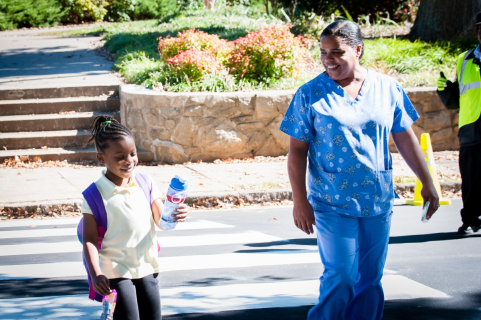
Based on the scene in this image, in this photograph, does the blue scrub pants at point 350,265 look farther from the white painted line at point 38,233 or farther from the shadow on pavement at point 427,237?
the white painted line at point 38,233

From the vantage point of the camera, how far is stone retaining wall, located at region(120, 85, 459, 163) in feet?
32.9

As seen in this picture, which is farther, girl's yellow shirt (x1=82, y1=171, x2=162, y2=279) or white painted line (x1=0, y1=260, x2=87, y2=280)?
white painted line (x1=0, y1=260, x2=87, y2=280)

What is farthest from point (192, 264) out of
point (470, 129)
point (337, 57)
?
point (470, 129)

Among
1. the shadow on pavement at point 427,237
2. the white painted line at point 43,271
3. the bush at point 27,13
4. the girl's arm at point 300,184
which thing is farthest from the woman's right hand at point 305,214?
the bush at point 27,13

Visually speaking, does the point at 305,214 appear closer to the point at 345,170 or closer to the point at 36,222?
the point at 345,170

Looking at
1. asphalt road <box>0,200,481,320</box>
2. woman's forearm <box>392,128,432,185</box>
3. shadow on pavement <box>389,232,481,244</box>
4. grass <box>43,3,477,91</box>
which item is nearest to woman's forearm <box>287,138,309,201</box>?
woman's forearm <box>392,128,432,185</box>

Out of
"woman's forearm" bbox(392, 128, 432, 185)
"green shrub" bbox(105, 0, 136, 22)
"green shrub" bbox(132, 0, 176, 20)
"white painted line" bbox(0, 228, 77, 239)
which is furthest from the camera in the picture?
"green shrub" bbox(132, 0, 176, 20)

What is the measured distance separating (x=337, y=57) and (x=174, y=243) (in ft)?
11.5

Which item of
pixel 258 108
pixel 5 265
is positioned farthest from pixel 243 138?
pixel 5 265

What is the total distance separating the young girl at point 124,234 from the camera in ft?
9.79

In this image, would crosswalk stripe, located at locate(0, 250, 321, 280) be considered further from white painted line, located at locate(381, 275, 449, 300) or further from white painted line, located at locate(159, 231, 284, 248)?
white painted line, located at locate(381, 275, 449, 300)

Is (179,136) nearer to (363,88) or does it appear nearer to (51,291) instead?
(51,291)

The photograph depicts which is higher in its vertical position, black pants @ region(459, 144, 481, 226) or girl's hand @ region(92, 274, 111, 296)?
girl's hand @ region(92, 274, 111, 296)

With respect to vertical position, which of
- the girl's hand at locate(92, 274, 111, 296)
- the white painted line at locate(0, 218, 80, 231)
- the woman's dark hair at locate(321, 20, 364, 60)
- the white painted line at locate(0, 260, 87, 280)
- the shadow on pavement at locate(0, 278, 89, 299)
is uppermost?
the woman's dark hair at locate(321, 20, 364, 60)
